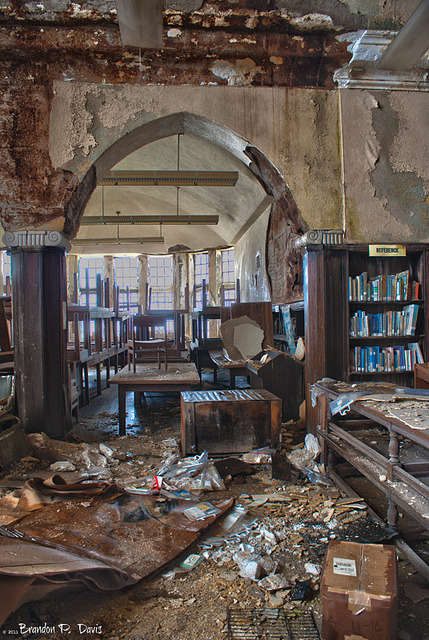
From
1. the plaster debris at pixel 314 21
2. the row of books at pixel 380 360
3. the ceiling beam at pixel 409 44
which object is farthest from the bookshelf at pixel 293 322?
the plaster debris at pixel 314 21

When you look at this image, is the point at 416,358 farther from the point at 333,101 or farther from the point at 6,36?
the point at 6,36

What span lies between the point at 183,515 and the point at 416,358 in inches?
131

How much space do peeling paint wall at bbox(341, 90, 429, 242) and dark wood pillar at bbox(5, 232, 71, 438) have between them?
3.44m

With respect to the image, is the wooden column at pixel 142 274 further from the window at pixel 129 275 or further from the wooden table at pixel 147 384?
the wooden table at pixel 147 384

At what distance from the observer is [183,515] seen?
321 centimetres

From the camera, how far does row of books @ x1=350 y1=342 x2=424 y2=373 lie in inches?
201

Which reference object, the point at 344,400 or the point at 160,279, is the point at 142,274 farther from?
the point at 344,400

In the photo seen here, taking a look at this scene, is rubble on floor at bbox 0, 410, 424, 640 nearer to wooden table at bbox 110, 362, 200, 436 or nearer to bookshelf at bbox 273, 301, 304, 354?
wooden table at bbox 110, 362, 200, 436

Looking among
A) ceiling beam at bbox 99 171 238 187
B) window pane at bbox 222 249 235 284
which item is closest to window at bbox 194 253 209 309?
window pane at bbox 222 249 235 284

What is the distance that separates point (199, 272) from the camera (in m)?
15.9

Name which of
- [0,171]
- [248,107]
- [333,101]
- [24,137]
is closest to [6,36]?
[24,137]

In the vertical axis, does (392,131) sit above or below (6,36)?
below

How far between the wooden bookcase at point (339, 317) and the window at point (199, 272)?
10.6 metres

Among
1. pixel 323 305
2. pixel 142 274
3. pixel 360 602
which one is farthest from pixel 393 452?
pixel 142 274
